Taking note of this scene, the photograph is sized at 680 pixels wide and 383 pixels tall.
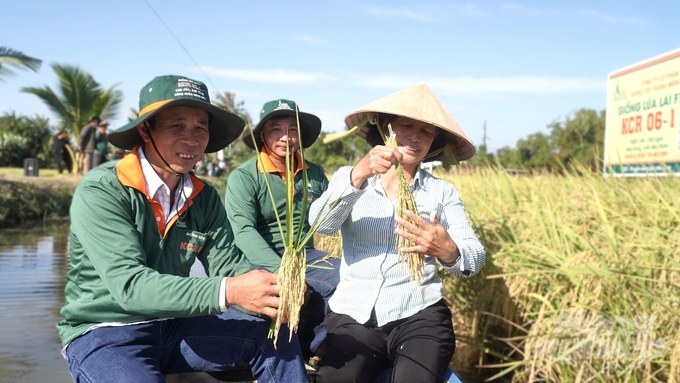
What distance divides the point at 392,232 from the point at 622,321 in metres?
1.31

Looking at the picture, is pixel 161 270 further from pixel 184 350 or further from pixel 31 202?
pixel 31 202

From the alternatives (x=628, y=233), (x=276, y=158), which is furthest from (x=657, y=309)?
(x=276, y=158)

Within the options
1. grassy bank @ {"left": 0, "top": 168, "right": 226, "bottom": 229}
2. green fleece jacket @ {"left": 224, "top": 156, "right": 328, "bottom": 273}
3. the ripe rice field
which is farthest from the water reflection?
the ripe rice field

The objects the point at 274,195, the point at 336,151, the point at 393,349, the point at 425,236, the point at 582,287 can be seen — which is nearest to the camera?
the point at 425,236

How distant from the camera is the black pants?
248cm

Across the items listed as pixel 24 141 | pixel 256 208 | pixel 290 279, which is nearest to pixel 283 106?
pixel 256 208

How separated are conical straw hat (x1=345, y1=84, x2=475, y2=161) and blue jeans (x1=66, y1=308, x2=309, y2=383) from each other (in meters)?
1.04

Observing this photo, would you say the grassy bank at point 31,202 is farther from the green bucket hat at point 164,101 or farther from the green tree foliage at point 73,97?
the green bucket hat at point 164,101

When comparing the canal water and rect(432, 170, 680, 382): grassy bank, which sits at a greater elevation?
rect(432, 170, 680, 382): grassy bank

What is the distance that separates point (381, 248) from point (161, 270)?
917 millimetres

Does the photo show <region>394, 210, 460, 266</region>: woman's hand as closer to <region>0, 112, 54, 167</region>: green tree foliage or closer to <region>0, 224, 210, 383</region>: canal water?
<region>0, 224, 210, 383</region>: canal water

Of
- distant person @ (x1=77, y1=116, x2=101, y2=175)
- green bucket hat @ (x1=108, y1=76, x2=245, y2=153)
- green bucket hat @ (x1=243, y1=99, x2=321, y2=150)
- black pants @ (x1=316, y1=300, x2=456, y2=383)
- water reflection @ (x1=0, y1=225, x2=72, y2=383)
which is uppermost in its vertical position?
distant person @ (x1=77, y1=116, x2=101, y2=175)

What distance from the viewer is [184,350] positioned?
237 centimetres

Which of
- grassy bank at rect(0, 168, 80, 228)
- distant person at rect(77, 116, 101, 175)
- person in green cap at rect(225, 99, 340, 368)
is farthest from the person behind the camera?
distant person at rect(77, 116, 101, 175)
